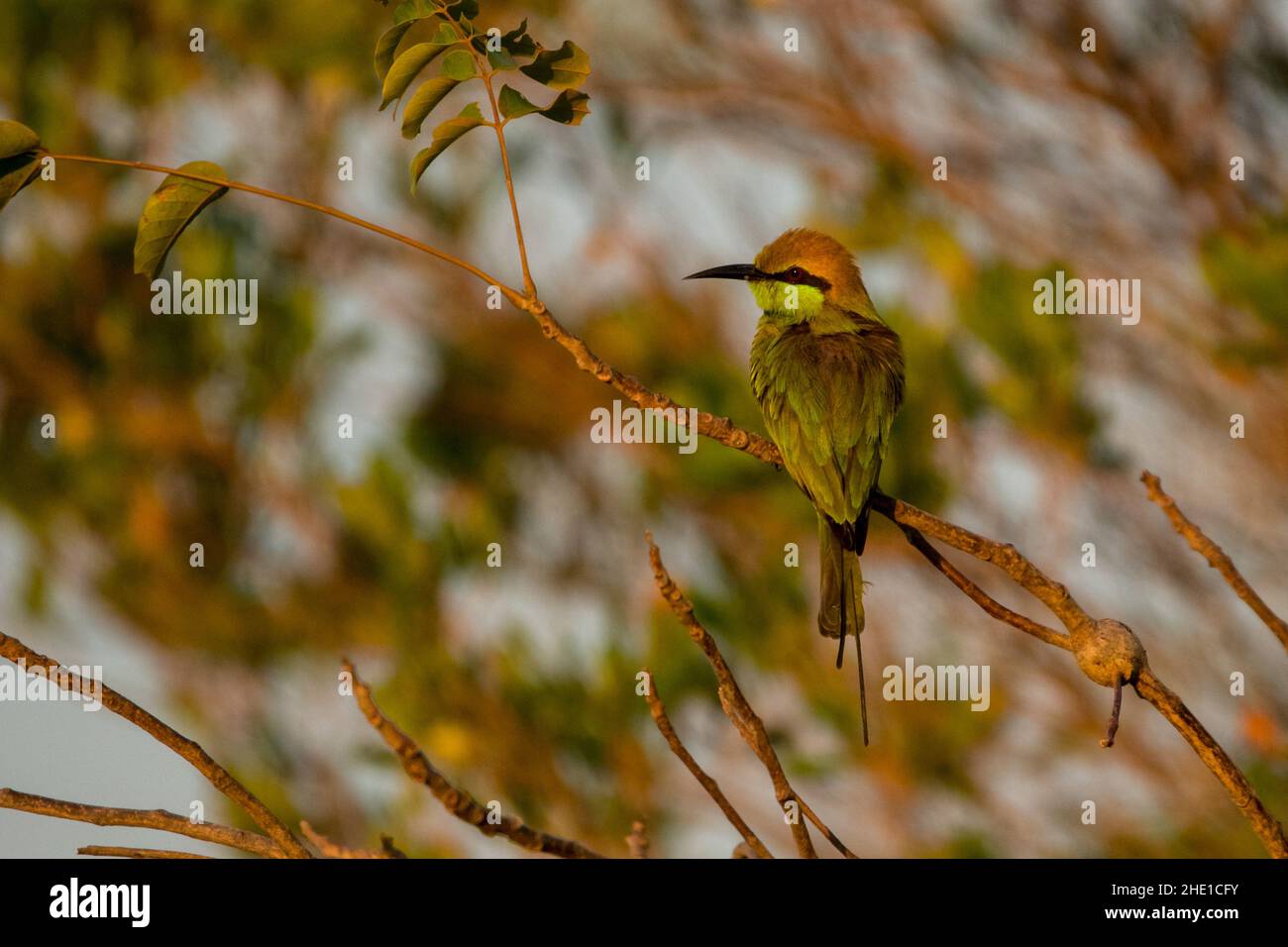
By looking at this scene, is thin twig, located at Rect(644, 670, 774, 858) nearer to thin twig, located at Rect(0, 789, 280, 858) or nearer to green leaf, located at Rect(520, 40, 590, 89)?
thin twig, located at Rect(0, 789, 280, 858)

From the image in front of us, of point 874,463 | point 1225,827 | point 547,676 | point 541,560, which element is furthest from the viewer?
point 541,560

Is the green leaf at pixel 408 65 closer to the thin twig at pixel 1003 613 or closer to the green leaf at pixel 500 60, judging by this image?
the green leaf at pixel 500 60

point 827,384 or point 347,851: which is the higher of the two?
point 827,384

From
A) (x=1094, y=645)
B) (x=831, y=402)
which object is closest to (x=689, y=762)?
(x=1094, y=645)

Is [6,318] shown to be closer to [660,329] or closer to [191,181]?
[660,329]

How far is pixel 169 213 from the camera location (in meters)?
1.96

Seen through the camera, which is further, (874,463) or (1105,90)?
(1105,90)

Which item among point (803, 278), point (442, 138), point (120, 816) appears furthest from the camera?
point (803, 278)

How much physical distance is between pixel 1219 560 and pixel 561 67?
102cm

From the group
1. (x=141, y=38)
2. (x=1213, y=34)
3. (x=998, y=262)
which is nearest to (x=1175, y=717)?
(x=998, y=262)

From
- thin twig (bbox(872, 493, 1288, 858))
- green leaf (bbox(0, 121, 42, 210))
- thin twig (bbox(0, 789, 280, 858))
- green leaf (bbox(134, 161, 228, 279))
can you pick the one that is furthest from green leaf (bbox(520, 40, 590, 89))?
thin twig (bbox(0, 789, 280, 858))

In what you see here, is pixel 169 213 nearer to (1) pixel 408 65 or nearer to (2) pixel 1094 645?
(1) pixel 408 65

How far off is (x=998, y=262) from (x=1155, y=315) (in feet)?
4.64

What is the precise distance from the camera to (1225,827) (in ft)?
18.0
